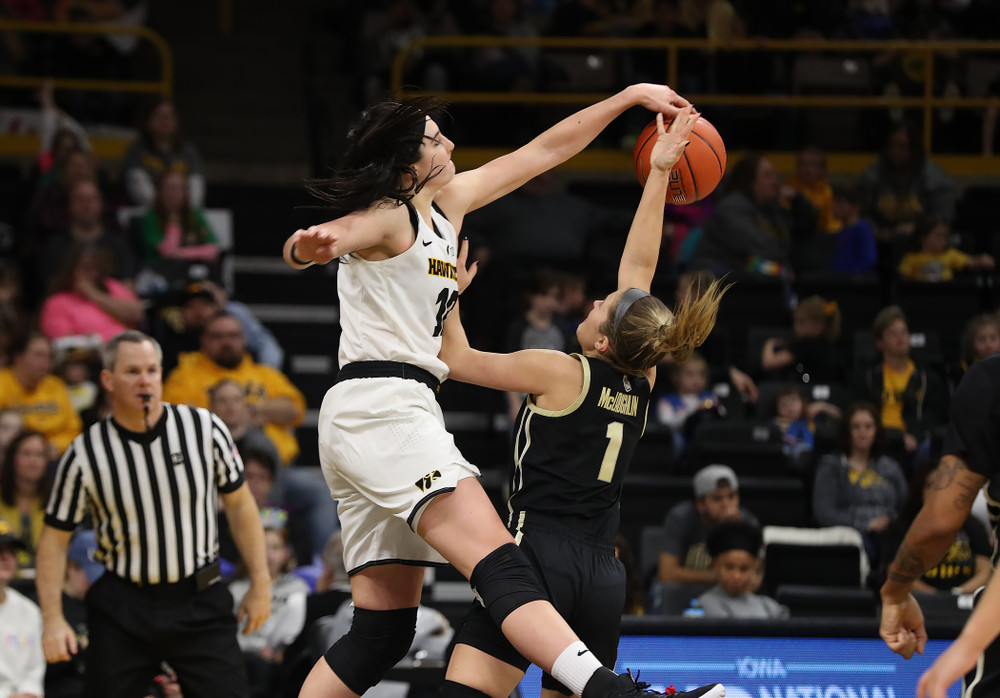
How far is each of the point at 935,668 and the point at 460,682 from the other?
1.31 metres

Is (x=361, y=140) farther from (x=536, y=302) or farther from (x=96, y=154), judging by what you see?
(x=96, y=154)

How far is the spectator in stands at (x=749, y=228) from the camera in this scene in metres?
9.38

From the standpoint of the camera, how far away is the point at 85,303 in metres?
8.46

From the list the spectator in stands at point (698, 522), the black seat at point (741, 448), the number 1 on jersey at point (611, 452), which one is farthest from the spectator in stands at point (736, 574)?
the number 1 on jersey at point (611, 452)

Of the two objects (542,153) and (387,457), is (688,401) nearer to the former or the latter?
(542,153)

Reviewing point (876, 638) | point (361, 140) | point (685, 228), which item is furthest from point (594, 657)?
point (685, 228)

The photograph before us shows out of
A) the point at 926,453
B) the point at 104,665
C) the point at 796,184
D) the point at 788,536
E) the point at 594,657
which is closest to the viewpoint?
the point at 594,657

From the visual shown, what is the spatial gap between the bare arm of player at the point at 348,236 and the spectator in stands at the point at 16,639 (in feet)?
9.83

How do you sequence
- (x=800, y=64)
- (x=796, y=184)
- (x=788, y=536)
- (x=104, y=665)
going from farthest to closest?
(x=800, y=64) < (x=796, y=184) < (x=788, y=536) < (x=104, y=665)

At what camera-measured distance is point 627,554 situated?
6.57m

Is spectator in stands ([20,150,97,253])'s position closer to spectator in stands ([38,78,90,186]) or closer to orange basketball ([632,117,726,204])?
spectator in stands ([38,78,90,186])

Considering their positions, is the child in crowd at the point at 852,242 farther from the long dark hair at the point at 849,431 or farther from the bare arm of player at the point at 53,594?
the bare arm of player at the point at 53,594

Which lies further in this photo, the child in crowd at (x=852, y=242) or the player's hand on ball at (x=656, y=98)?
the child in crowd at (x=852, y=242)

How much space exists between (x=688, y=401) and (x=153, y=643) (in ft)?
14.2
